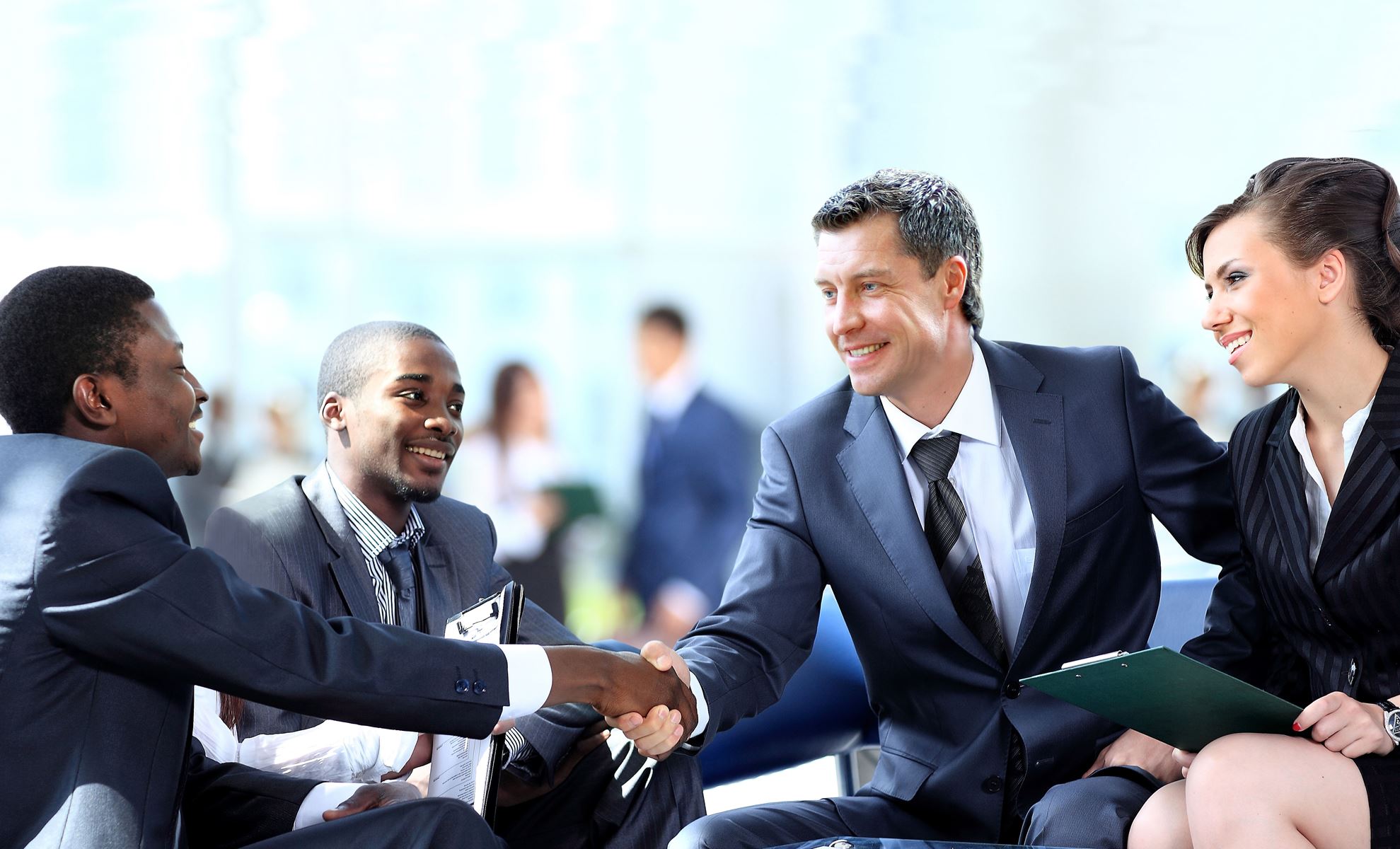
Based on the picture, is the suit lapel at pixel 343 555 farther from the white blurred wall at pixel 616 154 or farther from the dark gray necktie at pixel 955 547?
the white blurred wall at pixel 616 154

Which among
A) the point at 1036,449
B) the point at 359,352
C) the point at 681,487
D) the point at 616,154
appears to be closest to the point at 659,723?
the point at 1036,449

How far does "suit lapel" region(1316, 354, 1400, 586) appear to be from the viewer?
6.25 feet

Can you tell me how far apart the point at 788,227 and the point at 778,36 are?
101 centimetres

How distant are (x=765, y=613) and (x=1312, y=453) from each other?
0.93 m

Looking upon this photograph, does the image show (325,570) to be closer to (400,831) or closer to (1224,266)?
(400,831)

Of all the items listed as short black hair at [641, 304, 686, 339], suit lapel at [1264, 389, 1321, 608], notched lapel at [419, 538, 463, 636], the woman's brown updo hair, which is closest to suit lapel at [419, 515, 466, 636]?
notched lapel at [419, 538, 463, 636]

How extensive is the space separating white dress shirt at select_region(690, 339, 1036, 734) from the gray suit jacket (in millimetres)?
708

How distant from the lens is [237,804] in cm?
192

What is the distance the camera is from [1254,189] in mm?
2088

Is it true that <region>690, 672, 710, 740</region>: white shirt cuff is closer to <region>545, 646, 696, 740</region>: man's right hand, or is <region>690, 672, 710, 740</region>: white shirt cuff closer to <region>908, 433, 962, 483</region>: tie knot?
<region>545, 646, 696, 740</region>: man's right hand

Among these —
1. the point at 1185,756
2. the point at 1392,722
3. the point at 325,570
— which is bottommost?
the point at 1185,756

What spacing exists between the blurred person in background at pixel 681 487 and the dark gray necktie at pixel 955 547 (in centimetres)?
264

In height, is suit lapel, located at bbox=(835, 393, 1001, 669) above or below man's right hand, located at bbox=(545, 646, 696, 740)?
above

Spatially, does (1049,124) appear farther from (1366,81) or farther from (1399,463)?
(1399,463)
